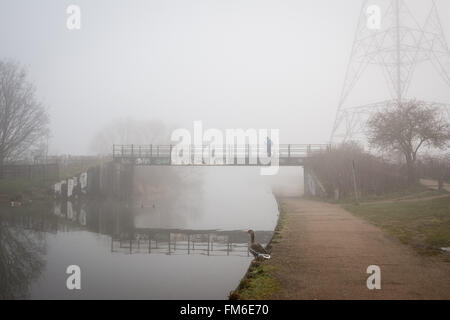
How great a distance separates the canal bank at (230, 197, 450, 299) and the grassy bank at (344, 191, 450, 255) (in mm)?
624

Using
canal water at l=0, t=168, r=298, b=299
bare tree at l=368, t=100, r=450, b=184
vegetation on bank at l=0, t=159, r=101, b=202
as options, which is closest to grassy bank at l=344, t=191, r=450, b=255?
canal water at l=0, t=168, r=298, b=299

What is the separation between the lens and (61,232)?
1930cm

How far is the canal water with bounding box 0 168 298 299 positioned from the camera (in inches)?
399

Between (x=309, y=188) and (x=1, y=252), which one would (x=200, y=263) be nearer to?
(x=1, y=252)

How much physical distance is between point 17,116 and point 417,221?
129ft

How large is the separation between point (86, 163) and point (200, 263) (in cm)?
3431

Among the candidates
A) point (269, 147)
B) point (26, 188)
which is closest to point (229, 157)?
point (269, 147)

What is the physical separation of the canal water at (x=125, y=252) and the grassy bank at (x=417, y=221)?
5.56 m

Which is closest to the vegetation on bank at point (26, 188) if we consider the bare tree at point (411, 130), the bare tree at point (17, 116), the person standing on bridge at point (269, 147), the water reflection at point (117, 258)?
the bare tree at point (17, 116)

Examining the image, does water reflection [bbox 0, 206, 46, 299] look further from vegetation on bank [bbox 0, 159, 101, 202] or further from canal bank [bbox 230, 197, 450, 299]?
vegetation on bank [bbox 0, 159, 101, 202]

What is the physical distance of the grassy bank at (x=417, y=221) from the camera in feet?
39.6

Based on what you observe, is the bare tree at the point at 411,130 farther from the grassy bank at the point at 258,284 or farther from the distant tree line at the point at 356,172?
the grassy bank at the point at 258,284

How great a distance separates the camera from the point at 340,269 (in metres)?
9.40

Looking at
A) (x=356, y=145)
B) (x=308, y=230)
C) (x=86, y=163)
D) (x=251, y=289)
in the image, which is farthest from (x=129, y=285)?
(x=86, y=163)
